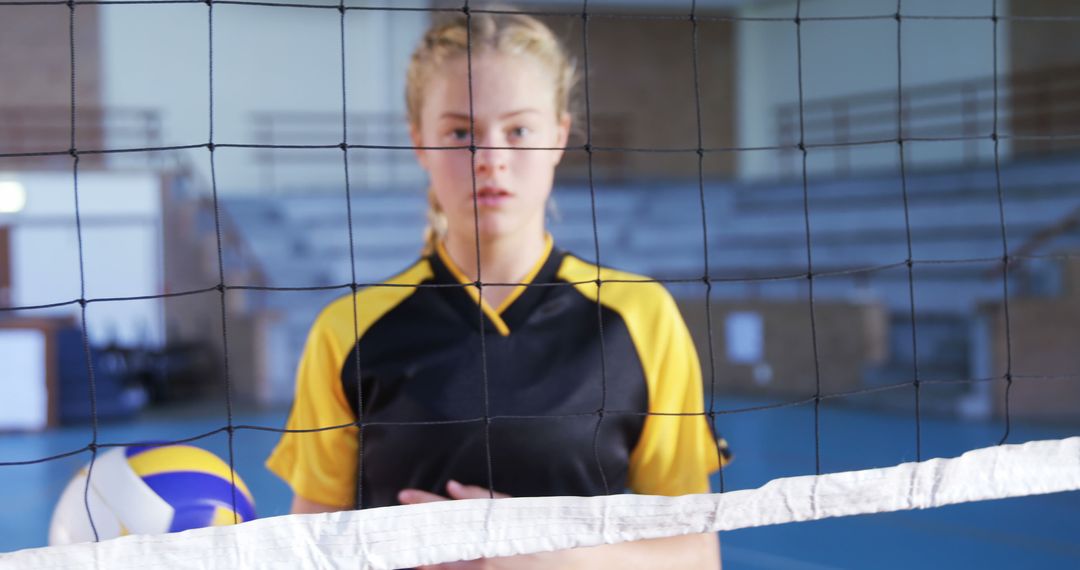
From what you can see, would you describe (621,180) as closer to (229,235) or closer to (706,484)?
(229,235)

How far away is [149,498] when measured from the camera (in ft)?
4.05

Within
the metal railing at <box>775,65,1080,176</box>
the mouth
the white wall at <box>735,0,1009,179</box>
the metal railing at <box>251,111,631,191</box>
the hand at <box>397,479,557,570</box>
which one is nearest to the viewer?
the hand at <box>397,479,557,570</box>

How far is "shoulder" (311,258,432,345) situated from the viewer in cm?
122

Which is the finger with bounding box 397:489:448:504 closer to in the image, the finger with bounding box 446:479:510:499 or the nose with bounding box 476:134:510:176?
the finger with bounding box 446:479:510:499

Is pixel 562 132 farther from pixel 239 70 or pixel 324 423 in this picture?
pixel 239 70

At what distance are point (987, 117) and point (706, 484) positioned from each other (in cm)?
910

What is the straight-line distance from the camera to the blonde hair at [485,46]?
121cm

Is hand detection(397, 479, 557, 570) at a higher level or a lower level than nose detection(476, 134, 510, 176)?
lower

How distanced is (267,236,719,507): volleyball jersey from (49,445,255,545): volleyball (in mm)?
94

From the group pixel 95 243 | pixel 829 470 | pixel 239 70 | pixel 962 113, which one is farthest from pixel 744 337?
pixel 95 243

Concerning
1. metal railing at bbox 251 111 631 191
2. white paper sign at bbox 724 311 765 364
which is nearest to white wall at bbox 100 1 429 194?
metal railing at bbox 251 111 631 191

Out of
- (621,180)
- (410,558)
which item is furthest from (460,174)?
(621,180)

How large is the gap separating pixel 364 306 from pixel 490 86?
12.6 inches

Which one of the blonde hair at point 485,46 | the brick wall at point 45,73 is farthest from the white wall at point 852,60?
the blonde hair at point 485,46
